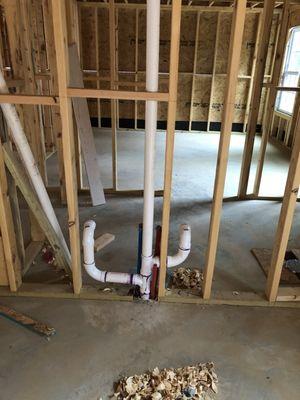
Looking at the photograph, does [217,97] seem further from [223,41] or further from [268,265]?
[268,265]

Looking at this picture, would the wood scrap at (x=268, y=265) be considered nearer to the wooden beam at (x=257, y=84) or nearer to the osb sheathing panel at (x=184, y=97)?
the wooden beam at (x=257, y=84)

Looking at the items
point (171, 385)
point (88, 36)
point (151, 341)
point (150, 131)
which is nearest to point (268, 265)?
point (151, 341)

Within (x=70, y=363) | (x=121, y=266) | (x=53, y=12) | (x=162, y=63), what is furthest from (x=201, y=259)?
(x=162, y=63)

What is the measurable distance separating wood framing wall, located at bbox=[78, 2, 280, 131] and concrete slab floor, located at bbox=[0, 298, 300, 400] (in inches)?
238

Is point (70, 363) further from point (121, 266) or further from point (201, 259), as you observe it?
point (201, 259)

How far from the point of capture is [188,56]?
7.77 metres

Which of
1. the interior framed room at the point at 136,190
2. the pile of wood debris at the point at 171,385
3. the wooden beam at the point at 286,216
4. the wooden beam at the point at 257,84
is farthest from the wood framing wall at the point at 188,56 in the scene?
the pile of wood debris at the point at 171,385

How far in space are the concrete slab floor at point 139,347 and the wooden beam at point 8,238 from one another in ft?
0.53

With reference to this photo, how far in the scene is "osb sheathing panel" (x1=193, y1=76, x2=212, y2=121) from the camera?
7.93 meters

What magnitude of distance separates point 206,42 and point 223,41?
39 cm

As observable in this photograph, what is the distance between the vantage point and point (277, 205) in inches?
161

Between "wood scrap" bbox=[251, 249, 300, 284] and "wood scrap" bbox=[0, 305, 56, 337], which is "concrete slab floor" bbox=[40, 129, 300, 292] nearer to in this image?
"wood scrap" bbox=[251, 249, 300, 284]

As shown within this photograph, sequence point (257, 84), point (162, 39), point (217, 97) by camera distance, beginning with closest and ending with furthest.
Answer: point (257, 84), point (162, 39), point (217, 97)

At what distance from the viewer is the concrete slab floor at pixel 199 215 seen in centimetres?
276
